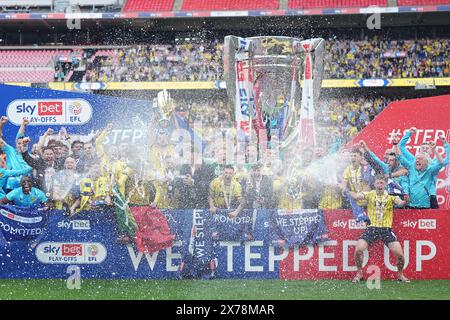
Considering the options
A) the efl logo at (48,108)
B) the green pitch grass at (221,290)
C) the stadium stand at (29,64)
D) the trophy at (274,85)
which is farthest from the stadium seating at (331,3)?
the green pitch grass at (221,290)

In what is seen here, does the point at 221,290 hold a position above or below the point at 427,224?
below

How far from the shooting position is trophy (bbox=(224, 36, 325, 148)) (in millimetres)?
9266

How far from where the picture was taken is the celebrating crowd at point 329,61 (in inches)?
920

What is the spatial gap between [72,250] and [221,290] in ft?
5.65

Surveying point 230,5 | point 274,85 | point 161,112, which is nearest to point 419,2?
point 230,5

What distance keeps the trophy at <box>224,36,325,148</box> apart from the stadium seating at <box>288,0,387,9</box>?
15999 mm

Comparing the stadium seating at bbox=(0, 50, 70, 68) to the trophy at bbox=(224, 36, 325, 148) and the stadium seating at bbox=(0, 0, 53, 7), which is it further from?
the trophy at bbox=(224, 36, 325, 148)

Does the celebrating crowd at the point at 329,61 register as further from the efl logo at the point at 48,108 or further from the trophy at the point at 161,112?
the efl logo at the point at 48,108

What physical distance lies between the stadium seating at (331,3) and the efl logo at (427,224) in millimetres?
18920

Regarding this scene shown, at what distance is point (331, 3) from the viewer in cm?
2548

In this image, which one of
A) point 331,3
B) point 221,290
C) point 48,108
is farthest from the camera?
point 331,3

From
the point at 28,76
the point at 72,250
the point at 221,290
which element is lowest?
the point at 221,290

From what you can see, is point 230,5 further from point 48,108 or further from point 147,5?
point 48,108

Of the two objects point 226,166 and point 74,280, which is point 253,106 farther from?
point 74,280
